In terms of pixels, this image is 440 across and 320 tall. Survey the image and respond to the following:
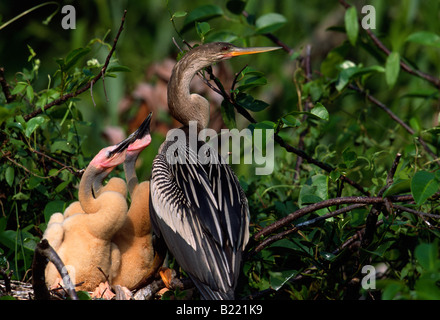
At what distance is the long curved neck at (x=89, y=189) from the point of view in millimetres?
2335

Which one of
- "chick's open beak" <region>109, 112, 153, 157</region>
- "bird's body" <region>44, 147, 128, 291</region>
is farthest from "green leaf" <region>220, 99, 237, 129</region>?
"bird's body" <region>44, 147, 128, 291</region>

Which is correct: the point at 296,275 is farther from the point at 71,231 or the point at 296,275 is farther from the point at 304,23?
the point at 304,23

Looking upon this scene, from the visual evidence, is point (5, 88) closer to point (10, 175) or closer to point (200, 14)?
point (10, 175)

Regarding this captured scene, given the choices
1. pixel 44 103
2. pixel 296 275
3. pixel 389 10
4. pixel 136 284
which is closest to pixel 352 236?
pixel 296 275

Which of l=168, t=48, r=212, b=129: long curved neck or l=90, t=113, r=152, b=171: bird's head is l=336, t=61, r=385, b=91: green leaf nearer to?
l=168, t=48, r=212, b=129: long curved neck

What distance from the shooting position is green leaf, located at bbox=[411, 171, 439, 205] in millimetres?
1872

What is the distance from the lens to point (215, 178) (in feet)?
7.71

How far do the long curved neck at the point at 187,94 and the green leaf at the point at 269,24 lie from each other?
0.52 m

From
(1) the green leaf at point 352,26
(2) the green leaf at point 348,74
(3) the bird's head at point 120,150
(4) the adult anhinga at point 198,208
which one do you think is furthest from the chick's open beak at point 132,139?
(1) the green leaf at point 352,26

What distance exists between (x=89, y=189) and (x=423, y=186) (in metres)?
1.13

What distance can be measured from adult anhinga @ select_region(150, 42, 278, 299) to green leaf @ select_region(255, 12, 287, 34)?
49 cm

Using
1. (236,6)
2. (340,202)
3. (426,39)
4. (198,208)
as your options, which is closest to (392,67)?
(426,39)

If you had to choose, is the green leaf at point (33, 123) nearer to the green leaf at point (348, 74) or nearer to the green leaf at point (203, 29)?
the green leaf at point (203, 29)

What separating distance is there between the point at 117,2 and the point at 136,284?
461cm
